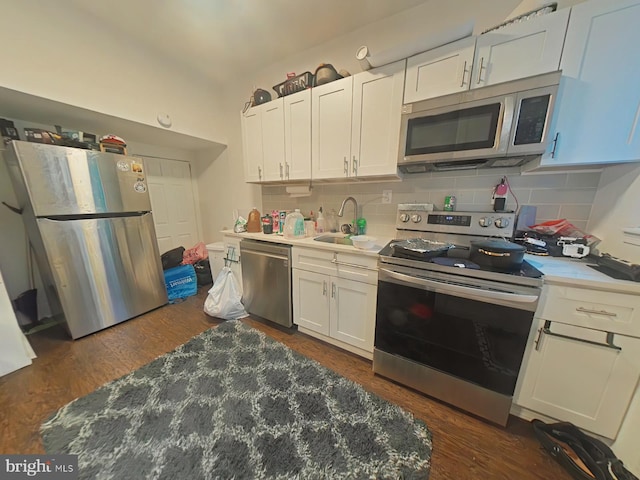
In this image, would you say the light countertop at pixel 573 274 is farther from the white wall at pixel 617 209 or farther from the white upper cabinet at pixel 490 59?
the white upper cabinet at pixel 490 59

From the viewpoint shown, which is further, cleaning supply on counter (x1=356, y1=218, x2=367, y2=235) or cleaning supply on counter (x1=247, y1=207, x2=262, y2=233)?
cleaning supply on counter (x1=247, y1=207, x2=262, y2=233)

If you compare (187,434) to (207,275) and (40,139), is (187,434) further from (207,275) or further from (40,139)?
(40,139)

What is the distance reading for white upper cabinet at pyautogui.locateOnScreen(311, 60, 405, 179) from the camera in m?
1.59

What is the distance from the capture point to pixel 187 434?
1.21m

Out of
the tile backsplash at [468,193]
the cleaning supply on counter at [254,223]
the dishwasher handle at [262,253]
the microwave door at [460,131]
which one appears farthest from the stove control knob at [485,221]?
the cleaning supply on counter at [254,223]

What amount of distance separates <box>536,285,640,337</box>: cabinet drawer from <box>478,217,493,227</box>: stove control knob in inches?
21.9

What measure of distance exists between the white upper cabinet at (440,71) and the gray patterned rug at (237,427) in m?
2.11

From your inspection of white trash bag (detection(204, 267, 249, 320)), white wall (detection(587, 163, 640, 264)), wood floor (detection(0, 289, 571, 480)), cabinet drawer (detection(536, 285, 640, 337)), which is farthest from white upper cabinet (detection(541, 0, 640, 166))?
white trash bag (detection(204, 267, 249, 320))

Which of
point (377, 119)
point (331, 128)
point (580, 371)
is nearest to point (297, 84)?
point (331, 128)

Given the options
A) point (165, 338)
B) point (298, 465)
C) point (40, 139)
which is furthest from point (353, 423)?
point (40, 139)

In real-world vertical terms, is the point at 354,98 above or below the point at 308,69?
below

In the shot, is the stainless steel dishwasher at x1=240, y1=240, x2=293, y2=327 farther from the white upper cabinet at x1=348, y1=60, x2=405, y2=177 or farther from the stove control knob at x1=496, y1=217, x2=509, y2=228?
the stove control knob at x1=496, y1=217, x2=509, y2=228

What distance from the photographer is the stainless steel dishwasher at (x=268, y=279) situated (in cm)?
200

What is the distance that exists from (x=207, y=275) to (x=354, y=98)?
295 cm
